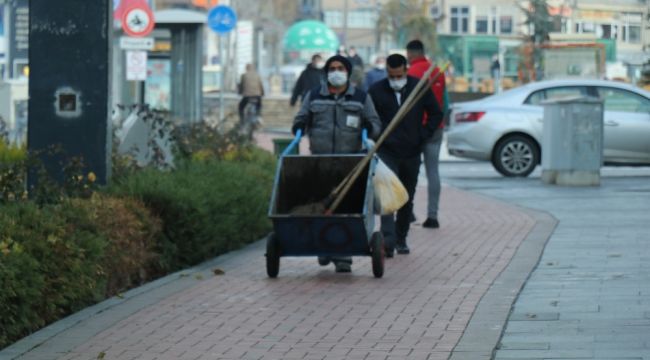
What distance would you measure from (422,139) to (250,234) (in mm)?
1830

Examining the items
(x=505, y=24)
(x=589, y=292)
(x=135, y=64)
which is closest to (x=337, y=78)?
(x=589, y=292)

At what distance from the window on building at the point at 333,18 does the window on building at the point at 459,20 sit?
35756 mm

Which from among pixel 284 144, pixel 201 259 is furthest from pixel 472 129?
pixel 201 259

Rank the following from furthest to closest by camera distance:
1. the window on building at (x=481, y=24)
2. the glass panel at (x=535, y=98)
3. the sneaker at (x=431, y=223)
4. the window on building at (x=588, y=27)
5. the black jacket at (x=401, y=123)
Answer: the window on building at (x=481, y=24), the window on building at (x=588, y=27), the glass panel at (x=535, y=98), the sneaker at (x=431, y=223), the black jacket at (x=401, y=123)

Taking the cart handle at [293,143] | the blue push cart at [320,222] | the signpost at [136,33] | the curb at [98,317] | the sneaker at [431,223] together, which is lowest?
the curb at [98,317]

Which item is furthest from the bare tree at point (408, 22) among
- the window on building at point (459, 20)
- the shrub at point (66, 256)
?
the shrub at point (66, 256)

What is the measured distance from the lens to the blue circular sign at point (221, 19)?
31797 mm

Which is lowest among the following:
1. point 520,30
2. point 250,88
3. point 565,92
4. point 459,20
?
point 565,92

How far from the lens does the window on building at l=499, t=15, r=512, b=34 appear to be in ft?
157

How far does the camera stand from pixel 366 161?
460 inches

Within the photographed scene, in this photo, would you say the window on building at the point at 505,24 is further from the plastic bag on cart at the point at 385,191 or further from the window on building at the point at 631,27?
the plastic bag on cart at the point at 385,191

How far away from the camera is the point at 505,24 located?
48.8m

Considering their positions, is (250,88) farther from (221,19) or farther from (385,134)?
(385,134)

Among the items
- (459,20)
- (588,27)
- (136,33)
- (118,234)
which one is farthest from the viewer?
(459,20)
